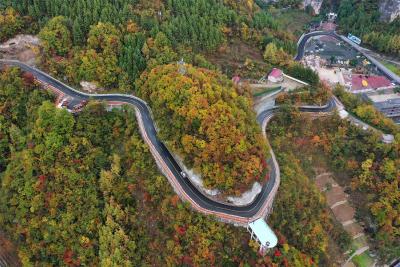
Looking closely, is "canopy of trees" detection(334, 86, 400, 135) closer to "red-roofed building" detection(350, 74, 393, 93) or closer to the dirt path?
the dirt path

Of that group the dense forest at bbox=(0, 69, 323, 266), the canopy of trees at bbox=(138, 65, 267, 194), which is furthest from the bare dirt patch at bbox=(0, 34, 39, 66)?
the canopy of trees at bbox=(138, 65, 267, 194)

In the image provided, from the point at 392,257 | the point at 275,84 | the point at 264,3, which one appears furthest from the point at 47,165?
the point at 264,3

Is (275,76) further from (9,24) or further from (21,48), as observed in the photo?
(9,24)

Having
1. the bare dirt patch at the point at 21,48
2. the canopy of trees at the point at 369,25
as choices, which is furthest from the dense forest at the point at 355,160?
the canopy of trees at the point at 369,25

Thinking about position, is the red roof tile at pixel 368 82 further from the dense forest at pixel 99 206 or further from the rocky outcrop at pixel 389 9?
the dense forest at pixel 99 206

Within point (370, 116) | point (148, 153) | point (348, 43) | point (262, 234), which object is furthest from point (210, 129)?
point (348, 43)

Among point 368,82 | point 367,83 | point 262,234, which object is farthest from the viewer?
→ point 368,82

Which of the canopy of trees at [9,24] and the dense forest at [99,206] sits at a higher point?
the canopy of trees at [9,24]
